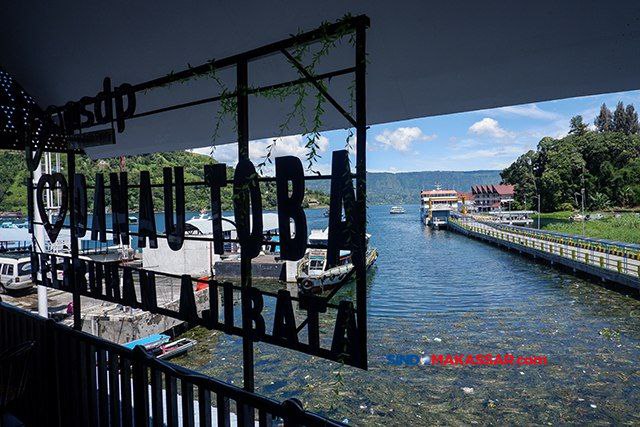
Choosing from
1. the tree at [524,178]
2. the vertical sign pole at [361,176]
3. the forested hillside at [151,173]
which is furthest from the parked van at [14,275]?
the tree at [524,178]

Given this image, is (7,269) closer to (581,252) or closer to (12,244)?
(12,244)

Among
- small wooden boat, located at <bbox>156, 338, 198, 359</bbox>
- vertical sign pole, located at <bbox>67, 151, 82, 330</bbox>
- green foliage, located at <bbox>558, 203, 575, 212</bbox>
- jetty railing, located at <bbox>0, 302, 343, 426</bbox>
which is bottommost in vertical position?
small wooden boat, located at <bbox>156, 338, 198, 359</bbox>

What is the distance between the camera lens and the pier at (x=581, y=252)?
70.4 ft

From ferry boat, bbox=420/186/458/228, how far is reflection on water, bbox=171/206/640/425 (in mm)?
51043

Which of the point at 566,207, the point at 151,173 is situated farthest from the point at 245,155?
the point at 566,207

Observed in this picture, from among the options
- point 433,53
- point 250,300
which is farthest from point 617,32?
point 250,300

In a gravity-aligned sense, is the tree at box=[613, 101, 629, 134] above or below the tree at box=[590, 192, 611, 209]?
above

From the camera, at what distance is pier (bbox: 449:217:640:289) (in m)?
21.4

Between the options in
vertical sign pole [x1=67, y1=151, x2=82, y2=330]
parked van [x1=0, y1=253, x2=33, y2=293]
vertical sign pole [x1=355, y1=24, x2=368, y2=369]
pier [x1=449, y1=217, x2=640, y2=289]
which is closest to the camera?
vertical sign pole [x1=355, y1=24, x2=368, y2=369]

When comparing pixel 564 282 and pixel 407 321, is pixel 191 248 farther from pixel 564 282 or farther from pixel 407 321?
pixel 564 282

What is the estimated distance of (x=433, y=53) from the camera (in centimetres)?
289

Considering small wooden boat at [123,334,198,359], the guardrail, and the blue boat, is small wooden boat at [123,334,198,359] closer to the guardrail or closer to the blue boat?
the blue boat

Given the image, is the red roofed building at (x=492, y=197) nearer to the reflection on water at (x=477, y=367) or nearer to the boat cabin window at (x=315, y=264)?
the boat cabin window at (x=315, y=264)

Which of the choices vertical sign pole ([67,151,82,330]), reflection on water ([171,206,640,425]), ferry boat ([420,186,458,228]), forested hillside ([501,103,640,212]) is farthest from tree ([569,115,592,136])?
vertical sign pole ([67,151,82,330])
